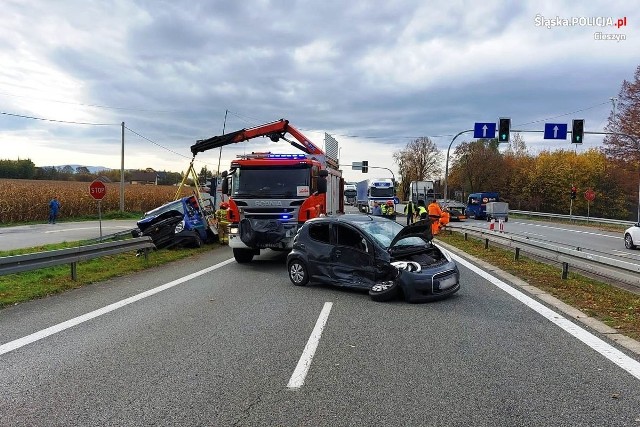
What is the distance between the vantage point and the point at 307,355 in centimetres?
554

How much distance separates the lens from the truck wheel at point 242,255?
14078mm

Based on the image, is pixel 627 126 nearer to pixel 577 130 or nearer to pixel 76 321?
pixel 577 130

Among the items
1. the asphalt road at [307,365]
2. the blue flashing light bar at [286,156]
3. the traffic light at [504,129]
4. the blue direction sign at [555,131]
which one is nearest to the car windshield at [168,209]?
the blue flashing light bar at [286,156]

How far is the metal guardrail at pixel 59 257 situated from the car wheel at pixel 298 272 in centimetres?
461

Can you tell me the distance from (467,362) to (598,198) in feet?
187

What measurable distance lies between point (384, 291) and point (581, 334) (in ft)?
9.74

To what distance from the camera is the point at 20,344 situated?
607 centimetres

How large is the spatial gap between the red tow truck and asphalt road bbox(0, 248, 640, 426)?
435 centimetres

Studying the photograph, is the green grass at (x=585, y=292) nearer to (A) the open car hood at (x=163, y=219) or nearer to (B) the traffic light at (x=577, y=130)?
(A) the open car hood at (x=163, y=219)

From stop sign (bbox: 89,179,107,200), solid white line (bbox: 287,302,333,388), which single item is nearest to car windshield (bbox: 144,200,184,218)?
stop sign (bbox: 89,179,107,200)

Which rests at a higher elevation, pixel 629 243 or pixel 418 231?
pixel 418 231

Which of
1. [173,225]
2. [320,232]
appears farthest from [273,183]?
[173,225]

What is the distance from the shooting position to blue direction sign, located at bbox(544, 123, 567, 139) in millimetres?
27078

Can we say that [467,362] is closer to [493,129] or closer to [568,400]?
[568,400]
